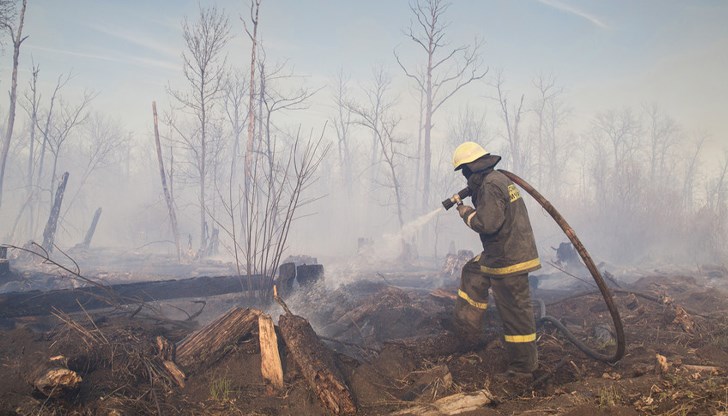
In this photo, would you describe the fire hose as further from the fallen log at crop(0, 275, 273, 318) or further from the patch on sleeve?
the fallen log at crop(0, 275, 273, 318)

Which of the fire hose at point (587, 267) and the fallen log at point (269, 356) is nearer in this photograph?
the fire hose at point (587, 267)

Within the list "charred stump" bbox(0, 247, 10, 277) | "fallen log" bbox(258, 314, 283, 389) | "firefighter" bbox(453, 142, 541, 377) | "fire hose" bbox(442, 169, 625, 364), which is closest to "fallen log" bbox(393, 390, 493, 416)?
"firefighter" bbox(453, 142, 541, 377)

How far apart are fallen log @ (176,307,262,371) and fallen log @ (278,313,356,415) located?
1.62ft

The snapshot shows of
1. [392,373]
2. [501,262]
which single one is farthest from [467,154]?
[392,373]

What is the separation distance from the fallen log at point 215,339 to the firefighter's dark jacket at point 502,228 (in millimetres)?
2634

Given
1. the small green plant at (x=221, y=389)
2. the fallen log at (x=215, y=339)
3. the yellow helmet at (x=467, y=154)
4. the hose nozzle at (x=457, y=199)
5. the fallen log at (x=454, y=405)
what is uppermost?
the yellow helmet at (x=467, y=154)

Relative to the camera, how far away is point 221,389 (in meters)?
3.96

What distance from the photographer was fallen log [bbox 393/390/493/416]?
10.9 ft

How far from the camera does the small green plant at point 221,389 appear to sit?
3.85 metres

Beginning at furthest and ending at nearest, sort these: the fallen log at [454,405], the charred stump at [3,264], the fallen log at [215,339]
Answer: the charred stump at [3,264] → the fallen log at [215,339] → the fallen log at [454,405]

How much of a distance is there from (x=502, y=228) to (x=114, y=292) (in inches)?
232

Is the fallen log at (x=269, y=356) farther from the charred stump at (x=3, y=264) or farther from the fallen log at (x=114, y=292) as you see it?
the charred stump at (x=3, y=264)

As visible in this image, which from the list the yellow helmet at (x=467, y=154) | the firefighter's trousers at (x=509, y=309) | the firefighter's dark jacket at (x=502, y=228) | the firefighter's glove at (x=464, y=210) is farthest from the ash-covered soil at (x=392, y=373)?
the yellow helmet at (x=467, y=154)

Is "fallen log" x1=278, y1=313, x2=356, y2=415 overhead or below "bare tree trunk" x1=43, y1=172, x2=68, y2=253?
below
